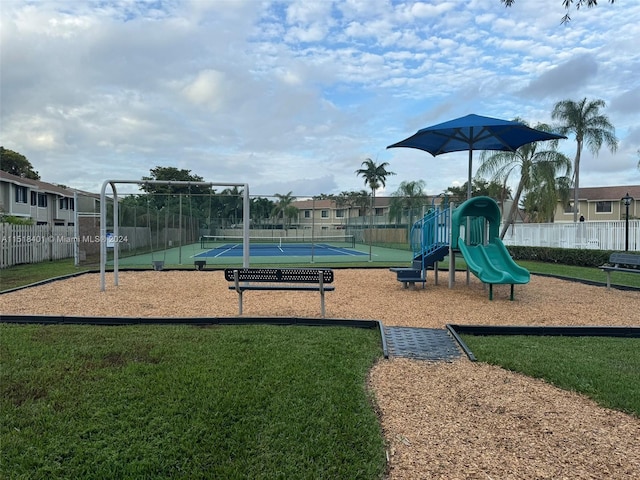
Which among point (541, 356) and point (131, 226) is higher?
point (131, 226)

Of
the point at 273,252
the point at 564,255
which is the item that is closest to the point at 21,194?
the point at 273,252

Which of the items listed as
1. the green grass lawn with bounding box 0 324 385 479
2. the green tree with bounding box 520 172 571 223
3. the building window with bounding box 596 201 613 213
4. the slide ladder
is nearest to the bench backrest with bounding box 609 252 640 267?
the slide ladder

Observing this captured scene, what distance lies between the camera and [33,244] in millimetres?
17234

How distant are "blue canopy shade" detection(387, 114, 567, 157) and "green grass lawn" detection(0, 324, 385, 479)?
6.13 metres

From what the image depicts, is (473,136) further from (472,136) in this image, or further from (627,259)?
(627,259)

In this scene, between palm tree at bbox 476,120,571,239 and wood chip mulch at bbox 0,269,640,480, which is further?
palm tree at bbox 476,120,571,239

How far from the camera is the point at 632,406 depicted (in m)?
3.50

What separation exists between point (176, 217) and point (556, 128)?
29.0 meters

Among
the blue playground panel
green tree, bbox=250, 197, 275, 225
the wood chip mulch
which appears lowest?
the blue playground panel

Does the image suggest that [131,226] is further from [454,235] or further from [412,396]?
[412,396]

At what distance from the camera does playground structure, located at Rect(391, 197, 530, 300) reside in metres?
8.79

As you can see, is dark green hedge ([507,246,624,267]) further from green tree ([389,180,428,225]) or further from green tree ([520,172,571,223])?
green tree ([520,172,571,223])

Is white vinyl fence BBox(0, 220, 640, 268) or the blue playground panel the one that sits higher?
white vinyl fence BBox(0, 220, 640, 268)

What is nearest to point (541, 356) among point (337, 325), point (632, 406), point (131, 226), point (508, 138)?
point (632, 406)
